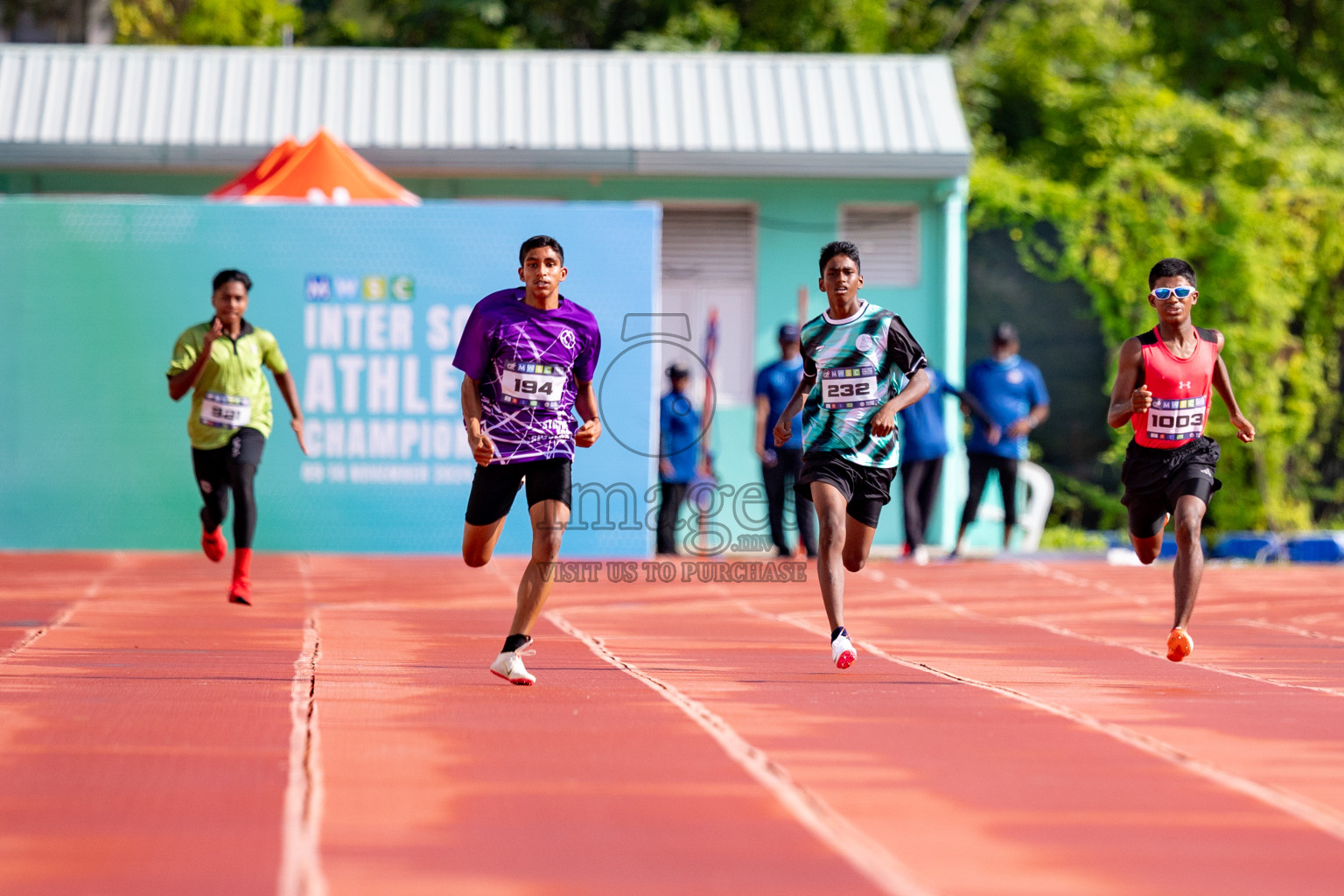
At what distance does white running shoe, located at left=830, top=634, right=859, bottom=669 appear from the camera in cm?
766

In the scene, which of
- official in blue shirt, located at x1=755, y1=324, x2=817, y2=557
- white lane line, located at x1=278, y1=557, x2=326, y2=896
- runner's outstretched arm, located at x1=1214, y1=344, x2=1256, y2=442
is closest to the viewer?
white lane line, located at x1=278, y1=557, x2=326, y2=896

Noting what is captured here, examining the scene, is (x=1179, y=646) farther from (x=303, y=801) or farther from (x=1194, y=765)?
(x=303, y=801)

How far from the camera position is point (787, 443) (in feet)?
45.8

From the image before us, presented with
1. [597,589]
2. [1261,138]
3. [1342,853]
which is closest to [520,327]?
[1342,853]

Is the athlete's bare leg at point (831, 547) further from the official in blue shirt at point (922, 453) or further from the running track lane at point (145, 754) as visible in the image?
the official in blue shirt at point (922, 453)

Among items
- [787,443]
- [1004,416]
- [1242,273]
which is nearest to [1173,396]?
[787,443]

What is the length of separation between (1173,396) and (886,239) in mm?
9968

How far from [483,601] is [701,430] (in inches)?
195

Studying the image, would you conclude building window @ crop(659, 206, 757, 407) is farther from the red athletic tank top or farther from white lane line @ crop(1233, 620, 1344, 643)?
the red athletic tank top

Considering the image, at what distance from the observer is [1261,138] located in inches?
1002

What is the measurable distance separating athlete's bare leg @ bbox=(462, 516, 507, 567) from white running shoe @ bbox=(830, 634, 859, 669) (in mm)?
1566

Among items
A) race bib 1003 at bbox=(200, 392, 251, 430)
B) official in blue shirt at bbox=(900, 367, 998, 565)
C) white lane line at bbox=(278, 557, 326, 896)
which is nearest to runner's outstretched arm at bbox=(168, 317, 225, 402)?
race bib 1003 at bbox=(200, 392, 251, 430)

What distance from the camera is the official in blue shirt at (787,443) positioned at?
45.5 ft

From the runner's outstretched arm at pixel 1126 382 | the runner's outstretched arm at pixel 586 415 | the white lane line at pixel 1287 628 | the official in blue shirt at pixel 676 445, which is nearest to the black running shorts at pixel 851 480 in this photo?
the runner's outstretched arm at pixel 586 415
